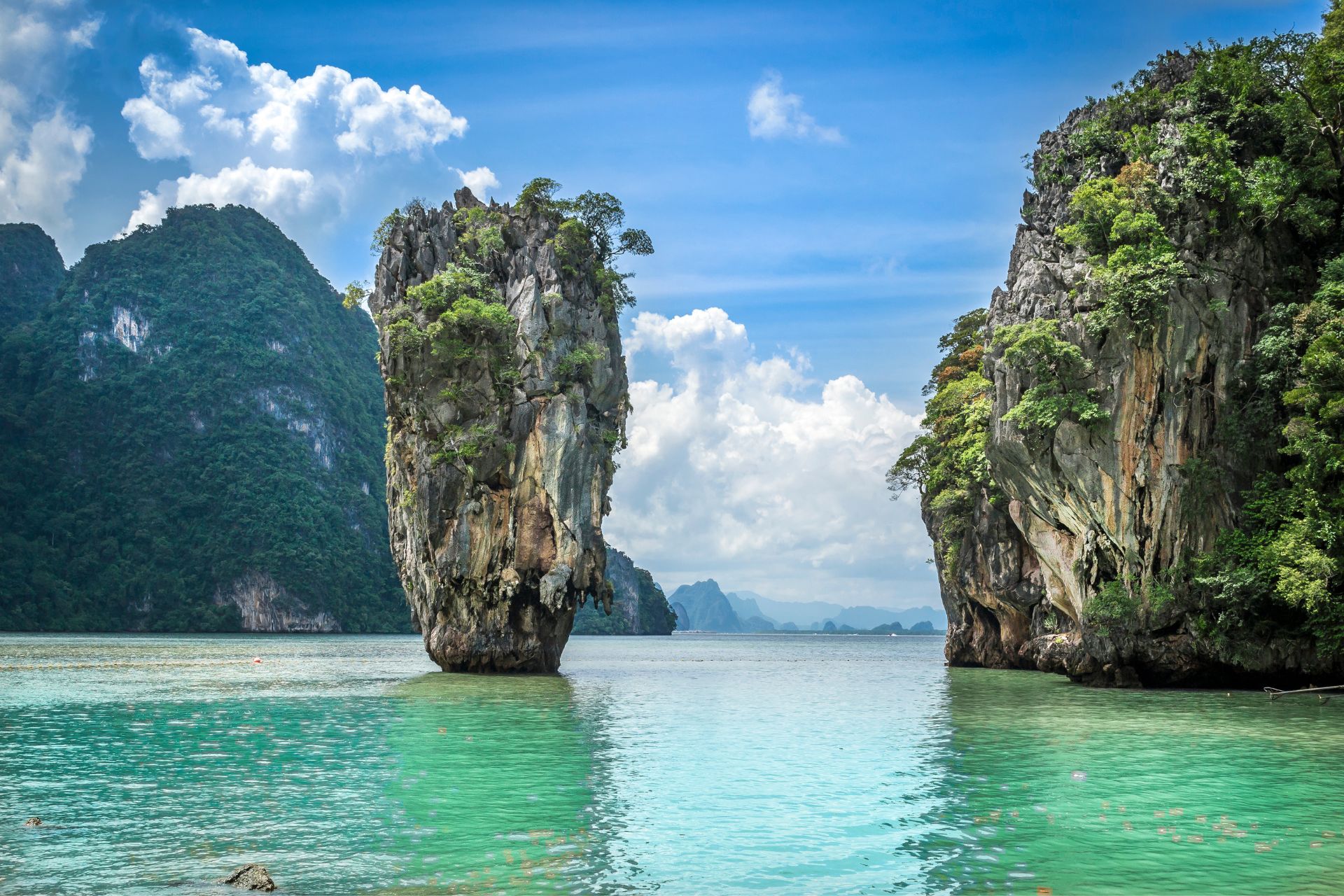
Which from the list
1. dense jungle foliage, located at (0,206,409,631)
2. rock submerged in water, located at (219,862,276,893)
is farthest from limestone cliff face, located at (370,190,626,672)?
dense jungle foliage, located at (0,206,409,631)

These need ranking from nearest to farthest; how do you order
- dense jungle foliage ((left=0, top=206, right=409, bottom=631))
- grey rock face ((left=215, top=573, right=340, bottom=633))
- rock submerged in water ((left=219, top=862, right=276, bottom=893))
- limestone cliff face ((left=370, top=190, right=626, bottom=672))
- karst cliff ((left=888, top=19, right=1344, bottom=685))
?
rock submerged in water ((left=219, top=862, right=276, bottom=893))
karst cliff ((left=888, top=19, right=1344, bottom=685))
limestone cliff face ((left=370, top=190, right=626, bottom=672))
dense jungle foliage ((left=0, top=206, right=409, bottom=631))
grey rock face ((left=215, top=573, right=340, bottom=633))

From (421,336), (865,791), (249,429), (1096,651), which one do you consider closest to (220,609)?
(249,429)

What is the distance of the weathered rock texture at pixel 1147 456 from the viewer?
2727 cm

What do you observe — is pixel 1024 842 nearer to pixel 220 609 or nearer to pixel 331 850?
pixel 331 850

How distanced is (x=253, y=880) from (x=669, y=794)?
6.57m

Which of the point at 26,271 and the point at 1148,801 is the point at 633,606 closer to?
the point at 26,271

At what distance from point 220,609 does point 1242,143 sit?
111 meters

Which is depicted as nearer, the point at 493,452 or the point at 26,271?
the point at 493,452

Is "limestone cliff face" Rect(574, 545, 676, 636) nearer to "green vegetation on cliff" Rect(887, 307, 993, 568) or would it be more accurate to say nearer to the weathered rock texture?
"green vegetation on cliff" Rect(887, 307, 993, 568)

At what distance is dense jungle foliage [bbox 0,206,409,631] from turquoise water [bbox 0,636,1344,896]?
91.0m

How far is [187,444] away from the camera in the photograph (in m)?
129

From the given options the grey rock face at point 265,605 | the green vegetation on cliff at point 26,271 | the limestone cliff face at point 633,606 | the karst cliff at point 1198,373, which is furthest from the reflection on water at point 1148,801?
the green vegetation on cliff at point 26,271

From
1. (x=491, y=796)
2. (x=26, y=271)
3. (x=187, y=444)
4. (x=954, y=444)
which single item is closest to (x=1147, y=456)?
(x=954, y=444)

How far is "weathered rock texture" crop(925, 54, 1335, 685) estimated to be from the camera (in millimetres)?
27266
